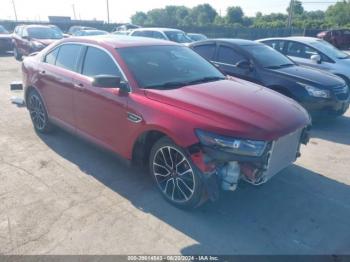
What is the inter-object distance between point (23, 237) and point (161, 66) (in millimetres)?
2447

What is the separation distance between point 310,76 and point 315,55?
7.60ft

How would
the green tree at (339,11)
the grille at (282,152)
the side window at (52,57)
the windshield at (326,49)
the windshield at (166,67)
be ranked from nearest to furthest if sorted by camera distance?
the grille at (282,152)
the windshield at (166,67)
the side window at (52,57)
the windshield at (326,49)
the green tree at (339,11)

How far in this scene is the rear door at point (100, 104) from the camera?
3777 mm

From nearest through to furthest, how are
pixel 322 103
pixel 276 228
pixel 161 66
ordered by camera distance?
pixel 276 228 → pixel 161 66 → pixel 322 103

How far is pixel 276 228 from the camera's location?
128 inches

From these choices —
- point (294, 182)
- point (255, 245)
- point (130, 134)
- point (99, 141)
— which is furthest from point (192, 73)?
point (255, 245)

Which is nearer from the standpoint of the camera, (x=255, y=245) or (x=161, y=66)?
(x=255, y=245)

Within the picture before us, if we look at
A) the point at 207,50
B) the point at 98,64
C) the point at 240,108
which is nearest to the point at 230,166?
the point at 240,108

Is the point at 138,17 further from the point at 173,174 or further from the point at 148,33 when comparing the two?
the point at 173,174

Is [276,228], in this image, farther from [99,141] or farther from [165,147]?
[99,141]

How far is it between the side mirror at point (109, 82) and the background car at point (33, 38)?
32.3 feet

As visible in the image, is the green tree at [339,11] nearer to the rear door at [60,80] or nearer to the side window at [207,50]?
the side window at [207,50]

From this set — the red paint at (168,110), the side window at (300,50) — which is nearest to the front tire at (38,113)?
the red paint at (168,110)

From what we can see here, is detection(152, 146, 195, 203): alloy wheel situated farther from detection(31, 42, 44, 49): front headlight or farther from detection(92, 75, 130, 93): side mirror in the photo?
detection(31, 42, 44, 49): front headlight
